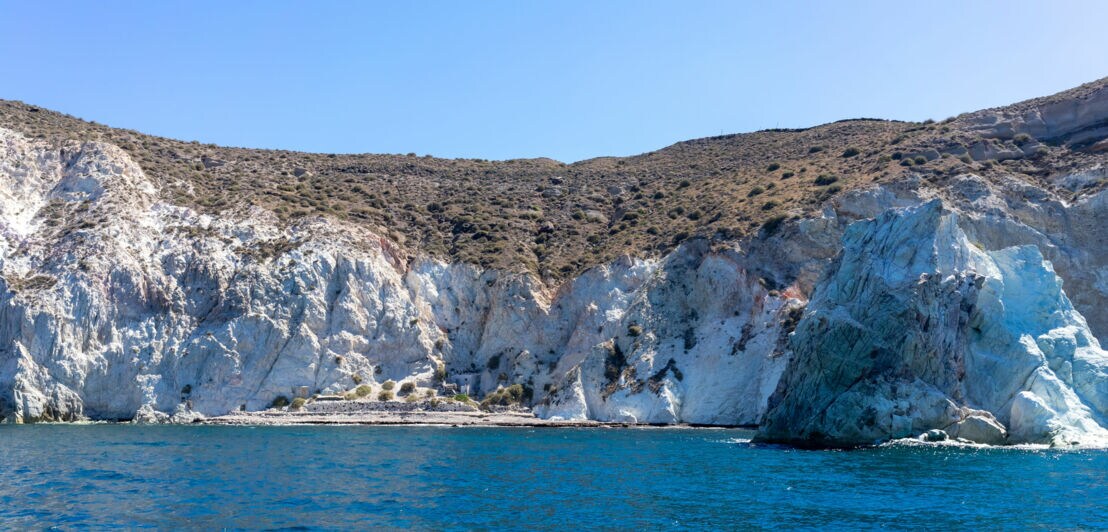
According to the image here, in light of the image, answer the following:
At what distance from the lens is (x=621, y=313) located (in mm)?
63594

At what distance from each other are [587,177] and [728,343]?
1572 inches

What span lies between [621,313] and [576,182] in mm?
30401

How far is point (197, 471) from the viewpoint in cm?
3031

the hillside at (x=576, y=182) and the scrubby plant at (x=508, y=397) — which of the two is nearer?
the scrubby plant at (x=508, y=397)

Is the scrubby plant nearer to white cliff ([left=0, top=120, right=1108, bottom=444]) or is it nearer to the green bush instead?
white cliff ([left=0, top=120, right=1108, bottom=444])

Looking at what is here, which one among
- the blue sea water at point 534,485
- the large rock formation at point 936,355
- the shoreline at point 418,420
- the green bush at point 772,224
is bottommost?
the shoreline at point 418,420

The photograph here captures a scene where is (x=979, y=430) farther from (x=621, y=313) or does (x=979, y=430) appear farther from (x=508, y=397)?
(x=508, y=397)

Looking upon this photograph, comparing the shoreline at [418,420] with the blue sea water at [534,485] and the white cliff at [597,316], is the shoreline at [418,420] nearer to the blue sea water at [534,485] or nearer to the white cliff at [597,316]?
the white cliff at [597,316]

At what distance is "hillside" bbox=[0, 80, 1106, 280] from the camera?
65125 millimetres

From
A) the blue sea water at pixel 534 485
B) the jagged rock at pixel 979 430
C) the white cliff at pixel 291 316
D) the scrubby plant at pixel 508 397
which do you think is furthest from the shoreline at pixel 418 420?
the jagged rock at pixel 979 430

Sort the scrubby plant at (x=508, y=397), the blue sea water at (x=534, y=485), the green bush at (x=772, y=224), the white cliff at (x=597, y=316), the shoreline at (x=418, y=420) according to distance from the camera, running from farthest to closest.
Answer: the green bush at (x=772, y=224) → the scrubby plant at (x=508, y=397) → the shoreline at (x=418, y=420) → the white cliff at (x=597, y=316) → the blue sea water at (x=534, y=485)

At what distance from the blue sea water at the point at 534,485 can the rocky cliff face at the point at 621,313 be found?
4.87 metres

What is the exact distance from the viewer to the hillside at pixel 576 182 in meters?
65.1

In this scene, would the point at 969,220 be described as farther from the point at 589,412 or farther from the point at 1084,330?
the point at 589,412
